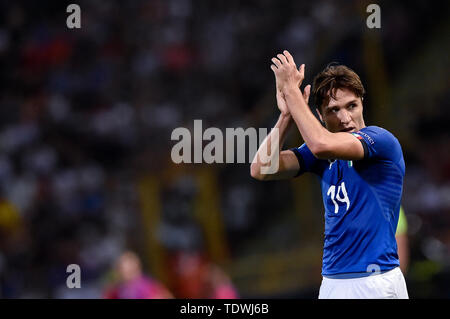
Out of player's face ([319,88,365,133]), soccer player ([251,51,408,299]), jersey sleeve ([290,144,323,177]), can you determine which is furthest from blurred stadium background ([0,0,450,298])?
player's face ([319,88,365,133])

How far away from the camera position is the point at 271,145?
3.43m

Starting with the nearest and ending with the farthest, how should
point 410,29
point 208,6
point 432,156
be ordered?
1. point 432,156
2. point 410,29
3. point 208,6

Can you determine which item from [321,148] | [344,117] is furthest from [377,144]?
[321,148]

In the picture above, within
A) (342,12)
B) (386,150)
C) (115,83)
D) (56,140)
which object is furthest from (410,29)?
(386,150)

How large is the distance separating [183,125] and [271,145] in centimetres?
733

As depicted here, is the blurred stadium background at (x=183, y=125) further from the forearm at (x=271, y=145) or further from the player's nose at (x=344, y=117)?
the player's nose at (x=344, y=117)

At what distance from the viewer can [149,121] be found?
35.6ft

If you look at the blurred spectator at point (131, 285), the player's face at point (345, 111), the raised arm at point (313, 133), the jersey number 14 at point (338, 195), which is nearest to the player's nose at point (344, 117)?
the player's face at point (345, 111)

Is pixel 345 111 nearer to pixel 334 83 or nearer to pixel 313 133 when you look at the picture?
pixel 334 83

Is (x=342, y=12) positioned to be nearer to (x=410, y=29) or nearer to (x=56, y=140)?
(x=410, y=29)

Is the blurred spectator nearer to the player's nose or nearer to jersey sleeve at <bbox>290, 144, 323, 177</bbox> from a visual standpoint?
jersey sleeve at <bbox>290, 144, 323, 177</bbox>

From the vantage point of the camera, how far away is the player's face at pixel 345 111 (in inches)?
125

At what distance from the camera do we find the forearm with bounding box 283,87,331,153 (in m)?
2.94
